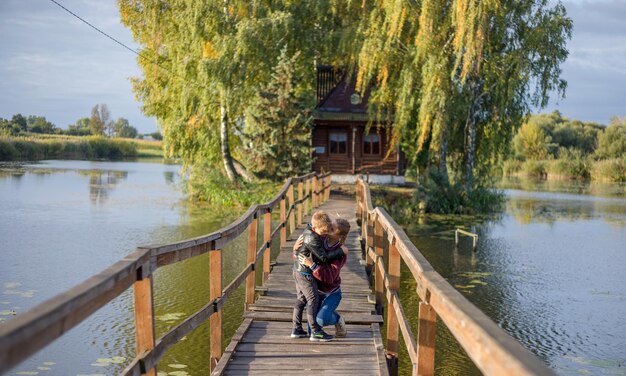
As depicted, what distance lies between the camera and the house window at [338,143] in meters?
32.0

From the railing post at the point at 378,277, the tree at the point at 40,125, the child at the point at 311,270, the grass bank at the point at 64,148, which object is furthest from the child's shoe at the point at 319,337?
the tree at the point at 40,125

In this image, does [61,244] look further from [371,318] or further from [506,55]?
[506,55]

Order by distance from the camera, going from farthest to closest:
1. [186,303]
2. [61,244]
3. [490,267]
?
[61,244]
[490,267]
[186,303]

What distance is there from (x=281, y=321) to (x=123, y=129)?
12803cm

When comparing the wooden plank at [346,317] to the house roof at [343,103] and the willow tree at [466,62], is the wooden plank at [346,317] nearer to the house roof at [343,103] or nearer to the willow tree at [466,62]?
the willow tree at [466,62]

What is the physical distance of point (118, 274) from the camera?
299 centimetres

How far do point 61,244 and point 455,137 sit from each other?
50.7ft

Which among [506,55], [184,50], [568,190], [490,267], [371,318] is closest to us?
[371,318]

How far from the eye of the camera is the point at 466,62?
2111cm

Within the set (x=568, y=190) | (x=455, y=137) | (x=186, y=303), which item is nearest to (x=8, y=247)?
(x=186, y=303)

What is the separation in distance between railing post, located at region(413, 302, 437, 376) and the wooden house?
26.6 meters

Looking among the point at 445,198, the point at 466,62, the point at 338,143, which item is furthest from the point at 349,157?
the point at 466,62

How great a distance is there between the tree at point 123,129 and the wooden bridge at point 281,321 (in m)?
122

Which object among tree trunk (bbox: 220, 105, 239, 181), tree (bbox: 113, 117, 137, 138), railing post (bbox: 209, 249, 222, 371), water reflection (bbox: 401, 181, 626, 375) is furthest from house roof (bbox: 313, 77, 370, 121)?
tree (bbox: 113, 117, 137, 138)
